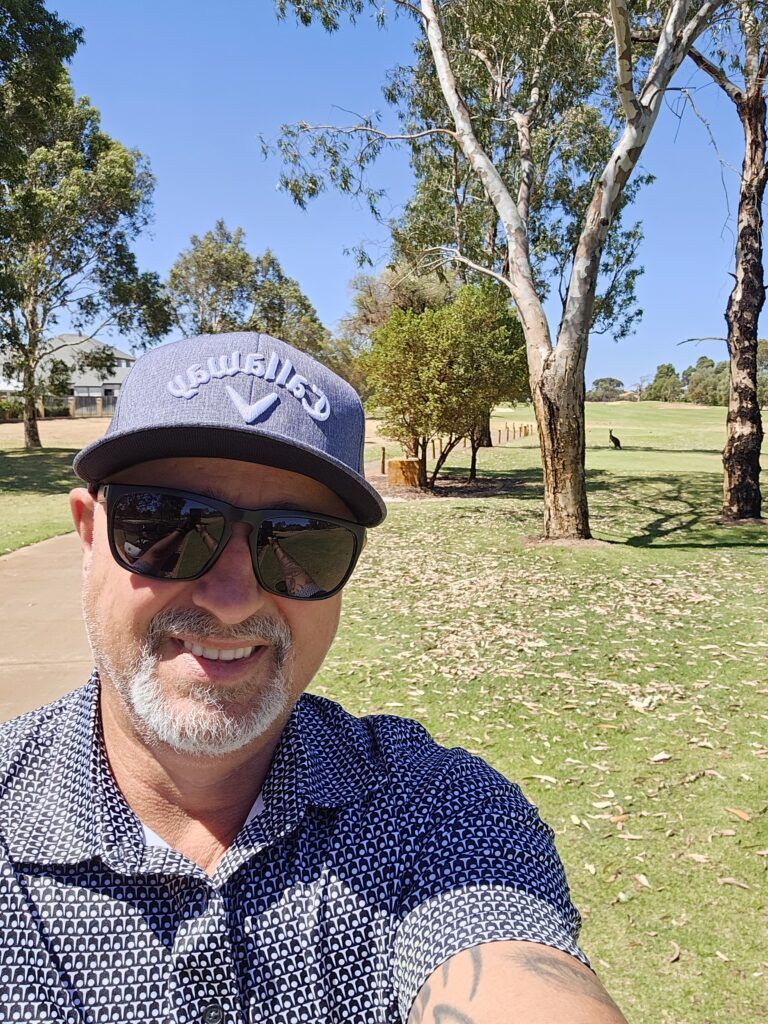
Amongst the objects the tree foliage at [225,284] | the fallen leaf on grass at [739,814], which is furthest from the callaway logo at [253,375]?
the tree foliage at [225,284]

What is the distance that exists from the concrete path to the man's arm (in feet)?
14.7

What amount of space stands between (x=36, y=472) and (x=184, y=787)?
23.6 metres

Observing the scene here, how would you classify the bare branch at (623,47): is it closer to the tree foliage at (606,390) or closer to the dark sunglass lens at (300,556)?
the dark sunglass lens at (300,556)

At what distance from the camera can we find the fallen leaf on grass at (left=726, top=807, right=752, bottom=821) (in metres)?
3.96

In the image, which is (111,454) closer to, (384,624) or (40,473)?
(384,624)

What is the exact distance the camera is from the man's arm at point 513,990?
43.9 inches

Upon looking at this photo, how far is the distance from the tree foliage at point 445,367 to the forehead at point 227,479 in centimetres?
1530

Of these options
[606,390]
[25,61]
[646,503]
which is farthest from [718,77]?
[606,390]

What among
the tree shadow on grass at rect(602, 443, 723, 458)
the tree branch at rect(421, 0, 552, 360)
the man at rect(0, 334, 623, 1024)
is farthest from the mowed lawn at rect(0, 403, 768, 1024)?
the tree shadow on grass at rect(602, 443, 723, 458)

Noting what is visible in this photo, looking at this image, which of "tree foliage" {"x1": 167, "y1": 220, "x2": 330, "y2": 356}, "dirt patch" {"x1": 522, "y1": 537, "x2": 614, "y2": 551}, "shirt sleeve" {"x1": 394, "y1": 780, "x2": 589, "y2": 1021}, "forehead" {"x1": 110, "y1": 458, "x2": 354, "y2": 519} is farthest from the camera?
"tree foliage" {"x1": 167, "y1": 220, "x2": 330, "y2": 356}

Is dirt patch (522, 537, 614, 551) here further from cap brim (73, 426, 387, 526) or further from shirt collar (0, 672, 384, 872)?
cap brim (73, 426, 387, 526)

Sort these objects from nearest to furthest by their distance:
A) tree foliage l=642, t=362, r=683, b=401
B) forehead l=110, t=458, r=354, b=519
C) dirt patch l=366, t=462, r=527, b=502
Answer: forehead l=110, t=458, r=354, b=519
dirt patch l=366, t=462, r=527, b=502
tree foliage l=642, t=362, r=683, b=401

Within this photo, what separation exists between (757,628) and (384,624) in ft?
12.4

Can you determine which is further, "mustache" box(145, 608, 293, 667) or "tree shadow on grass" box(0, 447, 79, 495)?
"tree shadow on grass" box(0, 447, 79, 495)
